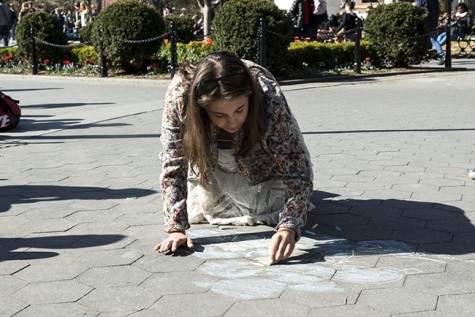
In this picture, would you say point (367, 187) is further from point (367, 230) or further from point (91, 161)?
point (91, 161)

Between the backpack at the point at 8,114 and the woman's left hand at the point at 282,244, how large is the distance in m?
5.13

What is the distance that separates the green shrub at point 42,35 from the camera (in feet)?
52.2

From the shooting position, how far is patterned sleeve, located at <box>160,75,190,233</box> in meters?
3.19

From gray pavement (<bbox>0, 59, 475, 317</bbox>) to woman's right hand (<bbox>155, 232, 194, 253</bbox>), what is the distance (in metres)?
0.06

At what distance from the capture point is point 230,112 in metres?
2.92

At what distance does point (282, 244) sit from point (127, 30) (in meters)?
11.3

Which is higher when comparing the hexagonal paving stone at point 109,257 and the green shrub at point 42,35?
the green shrub at point 42,35

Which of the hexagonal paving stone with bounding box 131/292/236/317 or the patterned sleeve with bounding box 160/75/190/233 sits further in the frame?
the patterned sleeve with bounding box 160/75/190/233

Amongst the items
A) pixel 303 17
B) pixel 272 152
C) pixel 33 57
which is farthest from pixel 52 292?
pixel 303 17

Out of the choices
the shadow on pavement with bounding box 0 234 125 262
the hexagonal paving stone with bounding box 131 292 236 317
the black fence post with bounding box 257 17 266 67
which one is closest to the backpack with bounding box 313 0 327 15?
the black fence post with bounding box 257 17 266 67

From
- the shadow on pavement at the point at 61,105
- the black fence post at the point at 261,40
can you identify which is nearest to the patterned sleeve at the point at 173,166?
the shadow on pavement at the point at 61,105

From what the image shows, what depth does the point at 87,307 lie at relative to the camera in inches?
108

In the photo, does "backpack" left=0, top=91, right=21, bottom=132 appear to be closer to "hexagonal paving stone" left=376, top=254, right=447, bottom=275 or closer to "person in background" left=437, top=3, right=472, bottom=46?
"hexagonal paving stone" left=376, top=254, right=447, bottom=275

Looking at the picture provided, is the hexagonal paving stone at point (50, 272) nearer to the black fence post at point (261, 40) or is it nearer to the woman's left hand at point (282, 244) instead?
the woman's left hand at point (282, 244)
